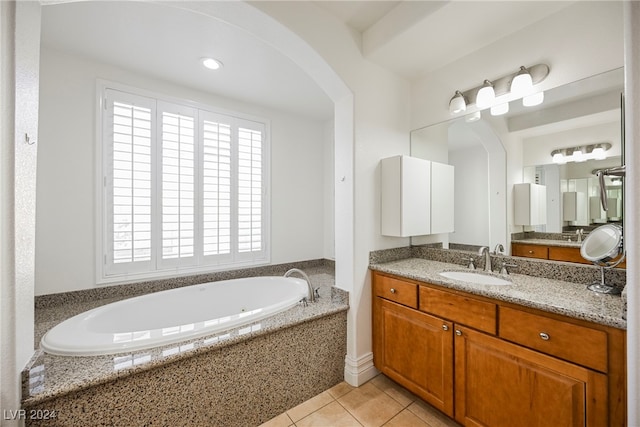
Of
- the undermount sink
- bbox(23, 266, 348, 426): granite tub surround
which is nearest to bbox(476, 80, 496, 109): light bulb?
the undermount sink

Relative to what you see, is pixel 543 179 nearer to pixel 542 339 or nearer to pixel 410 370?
pixel 542 339

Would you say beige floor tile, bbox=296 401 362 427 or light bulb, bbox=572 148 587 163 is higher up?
light bulb, bbox=572 148 587 163

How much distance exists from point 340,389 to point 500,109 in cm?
227

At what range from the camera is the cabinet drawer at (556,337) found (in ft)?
3.22

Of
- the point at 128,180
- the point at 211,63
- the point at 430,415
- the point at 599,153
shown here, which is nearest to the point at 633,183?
the point at 599,153

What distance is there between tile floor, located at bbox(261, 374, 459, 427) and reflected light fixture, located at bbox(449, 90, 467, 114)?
2066 millimetres

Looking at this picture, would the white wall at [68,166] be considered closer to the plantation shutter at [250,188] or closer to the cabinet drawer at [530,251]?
the plantation shutter at [250,188]

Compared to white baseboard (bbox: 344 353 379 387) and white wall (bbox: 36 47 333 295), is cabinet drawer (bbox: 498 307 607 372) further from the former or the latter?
white wall (bbox: 36 47 333 295)

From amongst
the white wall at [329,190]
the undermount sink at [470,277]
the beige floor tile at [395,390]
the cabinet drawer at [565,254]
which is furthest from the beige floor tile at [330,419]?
the white wall at [329,190]

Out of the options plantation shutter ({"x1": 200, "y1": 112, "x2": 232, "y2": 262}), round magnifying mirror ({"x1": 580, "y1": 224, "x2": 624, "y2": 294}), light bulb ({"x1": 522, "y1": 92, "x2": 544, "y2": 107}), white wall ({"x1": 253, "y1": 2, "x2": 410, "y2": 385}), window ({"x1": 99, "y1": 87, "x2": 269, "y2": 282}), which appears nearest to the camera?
round magnifying mirror ({"x1": 580, "y1": 224, "x2": 624, "y2": 294})

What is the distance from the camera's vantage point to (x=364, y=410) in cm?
160

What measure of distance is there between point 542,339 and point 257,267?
2.43m

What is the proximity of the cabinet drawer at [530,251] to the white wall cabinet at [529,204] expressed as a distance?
16 cm

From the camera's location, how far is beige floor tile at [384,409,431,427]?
1492 millimetres
